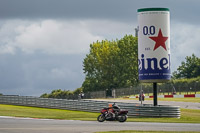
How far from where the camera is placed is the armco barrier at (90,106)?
1692 inches

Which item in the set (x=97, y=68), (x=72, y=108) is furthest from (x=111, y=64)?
(x=72, y=108)

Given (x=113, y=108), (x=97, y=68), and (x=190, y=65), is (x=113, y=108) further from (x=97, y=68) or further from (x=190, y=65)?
(x=190, y=65)

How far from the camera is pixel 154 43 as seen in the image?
43.4 meters

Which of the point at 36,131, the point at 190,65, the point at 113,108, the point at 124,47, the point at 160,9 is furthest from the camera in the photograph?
the point at 190,65

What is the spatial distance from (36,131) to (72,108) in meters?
24.3

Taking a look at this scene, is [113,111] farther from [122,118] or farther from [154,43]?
[154,43]

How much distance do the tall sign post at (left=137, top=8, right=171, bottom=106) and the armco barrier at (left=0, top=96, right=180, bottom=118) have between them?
2518 millimetres

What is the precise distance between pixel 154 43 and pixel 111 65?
96.0 metres

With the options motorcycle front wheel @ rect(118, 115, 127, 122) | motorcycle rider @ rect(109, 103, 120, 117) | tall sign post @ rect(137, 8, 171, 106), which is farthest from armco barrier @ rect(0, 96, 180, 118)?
motorcycle rider @ rect(109, 103, 120, 117)

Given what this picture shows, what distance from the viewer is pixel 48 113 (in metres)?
48.1

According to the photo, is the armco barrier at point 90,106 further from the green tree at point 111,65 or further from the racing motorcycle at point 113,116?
the green tree at point 111,65

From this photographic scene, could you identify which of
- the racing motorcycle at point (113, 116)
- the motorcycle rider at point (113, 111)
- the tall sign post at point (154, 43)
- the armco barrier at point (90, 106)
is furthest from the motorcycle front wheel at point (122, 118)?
the tall sign post at point (154, 43)

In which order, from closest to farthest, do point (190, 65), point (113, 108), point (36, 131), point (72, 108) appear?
point (36, 131)
point (113, 108)
point (72, 108)
point (190, 65)

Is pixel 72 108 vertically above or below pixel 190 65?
below
